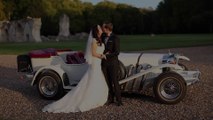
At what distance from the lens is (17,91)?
555 inches

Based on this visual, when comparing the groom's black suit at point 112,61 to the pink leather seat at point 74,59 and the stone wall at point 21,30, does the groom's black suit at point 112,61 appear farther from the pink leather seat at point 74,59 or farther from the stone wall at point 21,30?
the stone wall at point 21,30

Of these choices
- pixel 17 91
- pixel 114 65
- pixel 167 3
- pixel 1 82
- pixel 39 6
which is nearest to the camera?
pixel 114 65

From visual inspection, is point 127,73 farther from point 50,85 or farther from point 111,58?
point 50,85

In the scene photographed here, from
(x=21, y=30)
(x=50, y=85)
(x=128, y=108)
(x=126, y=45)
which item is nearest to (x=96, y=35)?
(x=128, y=108)

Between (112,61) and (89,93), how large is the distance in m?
0.87

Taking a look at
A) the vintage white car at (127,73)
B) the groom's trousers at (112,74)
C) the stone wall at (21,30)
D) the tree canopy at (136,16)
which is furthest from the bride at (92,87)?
the tree canopy at (136,16)

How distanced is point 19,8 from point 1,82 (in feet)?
193

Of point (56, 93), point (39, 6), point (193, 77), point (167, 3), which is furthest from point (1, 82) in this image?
point (167, 3)

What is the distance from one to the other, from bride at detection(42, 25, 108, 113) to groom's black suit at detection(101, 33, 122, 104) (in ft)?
0.38

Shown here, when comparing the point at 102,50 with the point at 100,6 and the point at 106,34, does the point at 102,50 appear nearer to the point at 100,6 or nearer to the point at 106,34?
the point at 106,34

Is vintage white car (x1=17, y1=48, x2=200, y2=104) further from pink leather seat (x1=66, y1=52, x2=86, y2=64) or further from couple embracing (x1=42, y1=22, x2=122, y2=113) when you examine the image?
couple embracing (x1=42, y1=22, x2=122, y2=113)

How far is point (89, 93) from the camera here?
11188 mm

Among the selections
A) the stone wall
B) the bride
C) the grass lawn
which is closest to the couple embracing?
the bride

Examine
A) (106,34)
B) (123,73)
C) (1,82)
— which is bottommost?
Answer: (1,82)
